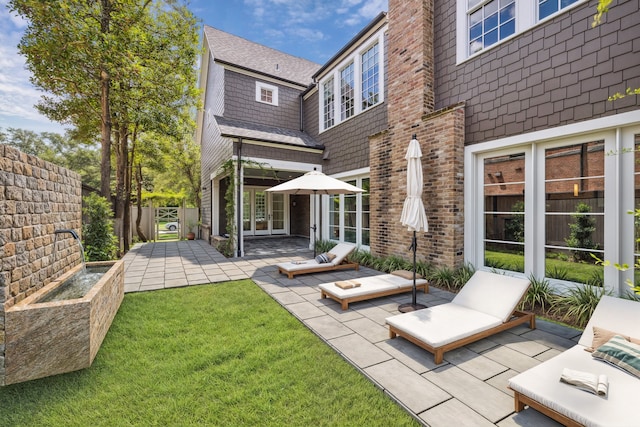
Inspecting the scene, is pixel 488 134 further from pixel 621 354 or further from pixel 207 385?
pixel 207 385

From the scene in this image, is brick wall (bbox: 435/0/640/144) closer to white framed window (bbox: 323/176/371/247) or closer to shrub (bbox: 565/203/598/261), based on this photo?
shrub (bbox: 565/203/598/261)

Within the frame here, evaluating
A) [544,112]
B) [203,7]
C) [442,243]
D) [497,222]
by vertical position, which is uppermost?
[203,7]

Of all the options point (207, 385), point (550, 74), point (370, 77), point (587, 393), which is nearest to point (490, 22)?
point (550, 74)

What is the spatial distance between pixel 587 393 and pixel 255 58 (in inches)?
580

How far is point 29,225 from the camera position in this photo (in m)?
3.36

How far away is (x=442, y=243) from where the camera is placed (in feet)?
20.1

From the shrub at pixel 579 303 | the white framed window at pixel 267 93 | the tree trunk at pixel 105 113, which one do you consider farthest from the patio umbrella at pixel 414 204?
the white framed window at pixel 267 93

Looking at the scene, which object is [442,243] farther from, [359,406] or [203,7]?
[203,7]

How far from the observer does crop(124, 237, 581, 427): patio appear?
2341 mm

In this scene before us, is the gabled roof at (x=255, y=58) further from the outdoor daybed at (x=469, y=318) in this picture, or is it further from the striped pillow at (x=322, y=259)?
the outdoor daybed at (x=469, y=318)

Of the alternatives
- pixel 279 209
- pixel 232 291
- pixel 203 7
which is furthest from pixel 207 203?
pixel 232 291

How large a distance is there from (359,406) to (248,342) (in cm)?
166

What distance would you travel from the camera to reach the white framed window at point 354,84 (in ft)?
27.5

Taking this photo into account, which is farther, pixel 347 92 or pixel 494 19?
pixel 347 92
